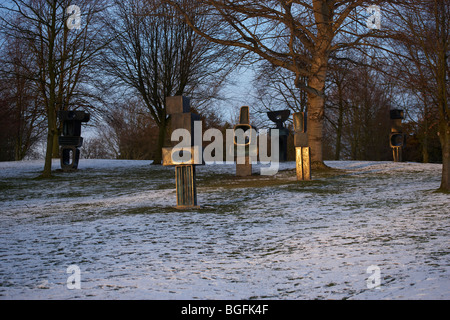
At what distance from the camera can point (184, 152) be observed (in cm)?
1014

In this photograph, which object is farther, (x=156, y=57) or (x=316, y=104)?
(x=156, y=57)

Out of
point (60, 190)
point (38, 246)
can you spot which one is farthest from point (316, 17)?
point (38, 246)

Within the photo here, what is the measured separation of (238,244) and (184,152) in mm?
3868

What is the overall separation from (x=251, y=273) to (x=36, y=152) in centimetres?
5233

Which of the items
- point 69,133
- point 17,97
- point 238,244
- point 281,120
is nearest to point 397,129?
point 281,120

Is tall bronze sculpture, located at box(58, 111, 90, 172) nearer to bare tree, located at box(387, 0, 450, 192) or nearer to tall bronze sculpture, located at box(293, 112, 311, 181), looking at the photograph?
tall bronze sculpture, located at box(293, 112, 311, 181)

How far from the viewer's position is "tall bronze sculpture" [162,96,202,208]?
992cm

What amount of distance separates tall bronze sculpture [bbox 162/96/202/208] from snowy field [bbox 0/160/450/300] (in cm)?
54

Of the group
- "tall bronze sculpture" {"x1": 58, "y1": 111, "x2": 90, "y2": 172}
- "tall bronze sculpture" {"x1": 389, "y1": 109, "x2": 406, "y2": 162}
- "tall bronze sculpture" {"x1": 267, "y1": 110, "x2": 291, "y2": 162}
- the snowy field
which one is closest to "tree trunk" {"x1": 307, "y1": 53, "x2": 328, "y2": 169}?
the snowy field

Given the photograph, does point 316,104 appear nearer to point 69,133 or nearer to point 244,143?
point 244,143

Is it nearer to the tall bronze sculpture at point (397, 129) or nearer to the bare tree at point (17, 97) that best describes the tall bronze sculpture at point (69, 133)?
the bare tree at point (17, 97)

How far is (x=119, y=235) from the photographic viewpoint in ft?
25.1

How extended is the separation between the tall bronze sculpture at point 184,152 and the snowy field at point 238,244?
541mm
